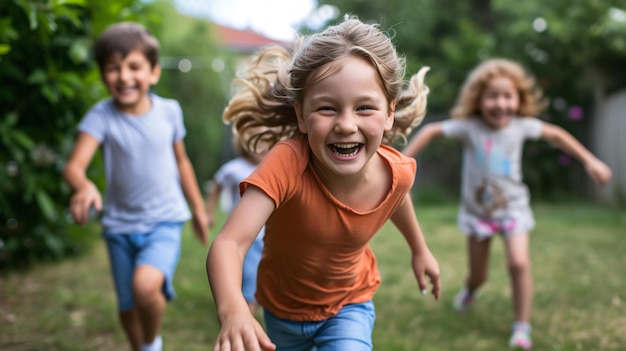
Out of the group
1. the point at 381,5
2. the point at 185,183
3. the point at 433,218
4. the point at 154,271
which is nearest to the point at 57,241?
the point at 185,183

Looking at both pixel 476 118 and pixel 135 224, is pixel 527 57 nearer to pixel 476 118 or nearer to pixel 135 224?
pixel 476 118

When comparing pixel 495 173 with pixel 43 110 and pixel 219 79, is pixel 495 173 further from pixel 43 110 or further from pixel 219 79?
pixel 219 79

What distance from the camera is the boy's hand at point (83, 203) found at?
9.39 ft

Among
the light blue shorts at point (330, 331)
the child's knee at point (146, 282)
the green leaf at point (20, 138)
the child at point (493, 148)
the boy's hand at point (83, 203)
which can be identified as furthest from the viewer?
the green leaf at point (20, 138)

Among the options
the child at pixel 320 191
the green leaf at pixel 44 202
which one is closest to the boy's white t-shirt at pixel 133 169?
the child at pixel 320 191

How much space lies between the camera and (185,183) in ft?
11.9

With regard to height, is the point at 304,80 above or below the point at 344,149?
above

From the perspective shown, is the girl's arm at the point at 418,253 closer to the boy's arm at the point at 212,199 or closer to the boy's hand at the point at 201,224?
the boy's hand at the point at 201,224

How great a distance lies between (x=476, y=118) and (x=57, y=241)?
3558 mm

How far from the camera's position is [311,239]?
220 centimetres

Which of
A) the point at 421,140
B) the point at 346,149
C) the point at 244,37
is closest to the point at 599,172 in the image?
the point at 421,140

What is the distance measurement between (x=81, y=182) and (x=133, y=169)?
1.24ft

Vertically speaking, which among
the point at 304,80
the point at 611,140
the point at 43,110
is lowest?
the point at 611,140

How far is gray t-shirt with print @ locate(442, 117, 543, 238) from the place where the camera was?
4059mm
